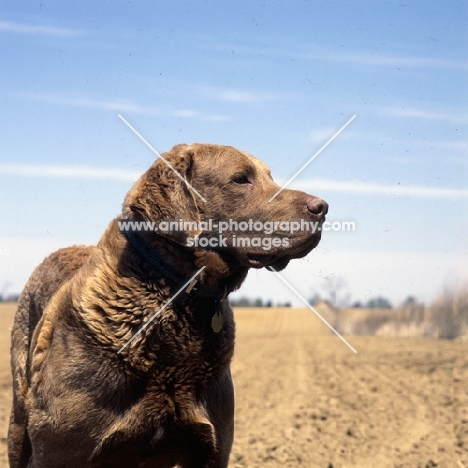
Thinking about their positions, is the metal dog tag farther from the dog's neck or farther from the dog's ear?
the dog's ear

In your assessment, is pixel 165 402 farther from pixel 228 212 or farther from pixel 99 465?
pixel 228 212

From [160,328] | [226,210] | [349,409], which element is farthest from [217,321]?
[349,409]

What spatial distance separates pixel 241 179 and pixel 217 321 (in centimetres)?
86

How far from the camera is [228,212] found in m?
5.02

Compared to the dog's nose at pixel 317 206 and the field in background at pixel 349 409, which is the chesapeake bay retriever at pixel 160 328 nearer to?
the dog's nose at pixel 317 206

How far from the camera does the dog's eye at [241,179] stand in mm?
5085

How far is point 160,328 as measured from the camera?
16.0 feet

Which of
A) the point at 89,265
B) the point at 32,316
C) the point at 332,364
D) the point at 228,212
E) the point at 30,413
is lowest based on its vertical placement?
the point at 332,364

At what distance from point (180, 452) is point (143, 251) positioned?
47.3 inches

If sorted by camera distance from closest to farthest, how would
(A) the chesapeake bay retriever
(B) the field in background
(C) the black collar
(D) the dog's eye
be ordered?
(A) the chesapeake bay retriever → (C) the black collar → (D) the dog's eye → (B) the field in background

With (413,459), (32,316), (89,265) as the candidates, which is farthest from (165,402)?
(413,459)

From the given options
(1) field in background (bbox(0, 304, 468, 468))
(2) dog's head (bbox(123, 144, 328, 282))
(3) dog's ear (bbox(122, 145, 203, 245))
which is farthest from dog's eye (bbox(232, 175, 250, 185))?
(1) field in background (bbox(0, 304, 468, 468))

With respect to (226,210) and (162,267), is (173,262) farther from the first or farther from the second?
(226,210)

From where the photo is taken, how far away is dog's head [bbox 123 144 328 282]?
4.86m
